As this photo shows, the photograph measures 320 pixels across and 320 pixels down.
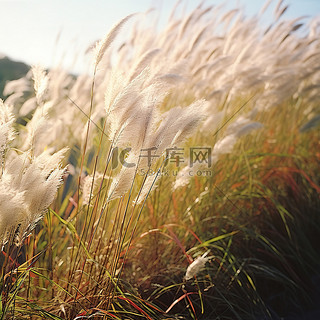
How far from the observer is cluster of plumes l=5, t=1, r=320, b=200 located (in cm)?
111

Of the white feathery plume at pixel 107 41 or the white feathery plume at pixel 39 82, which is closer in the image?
the white feathery plume at pixel 107 41

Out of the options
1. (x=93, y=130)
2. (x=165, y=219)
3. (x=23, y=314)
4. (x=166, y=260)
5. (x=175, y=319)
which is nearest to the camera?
(x=23, y=314)

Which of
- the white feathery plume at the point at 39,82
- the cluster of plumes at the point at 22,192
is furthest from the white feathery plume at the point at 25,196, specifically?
the white feathery plume at the point at 39,82

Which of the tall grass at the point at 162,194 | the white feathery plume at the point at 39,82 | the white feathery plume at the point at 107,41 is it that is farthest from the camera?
the white feathery plume at the point at 39,82

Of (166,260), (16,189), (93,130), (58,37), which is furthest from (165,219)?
(58,37)

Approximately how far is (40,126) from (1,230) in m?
0.40

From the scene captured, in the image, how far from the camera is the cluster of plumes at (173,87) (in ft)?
3.63

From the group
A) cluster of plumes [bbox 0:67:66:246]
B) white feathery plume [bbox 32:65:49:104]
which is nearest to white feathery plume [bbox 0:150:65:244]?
cluster of plumes [bbox 0:67:66:246]

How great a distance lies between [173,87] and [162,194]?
58 centimetres

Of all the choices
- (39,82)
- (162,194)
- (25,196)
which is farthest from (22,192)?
(162,194)

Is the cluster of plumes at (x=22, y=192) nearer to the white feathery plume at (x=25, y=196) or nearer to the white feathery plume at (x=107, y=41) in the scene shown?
the white feathery plume at (x=25, y=196)

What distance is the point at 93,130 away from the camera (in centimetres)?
238

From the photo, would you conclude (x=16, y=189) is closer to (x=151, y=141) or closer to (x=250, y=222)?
(x=151, y=141)

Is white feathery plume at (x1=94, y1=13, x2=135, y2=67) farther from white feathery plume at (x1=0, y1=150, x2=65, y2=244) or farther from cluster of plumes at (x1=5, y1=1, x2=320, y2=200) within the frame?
white feathery plume at (x1=0, y1=150, x2=65, y2=244)
